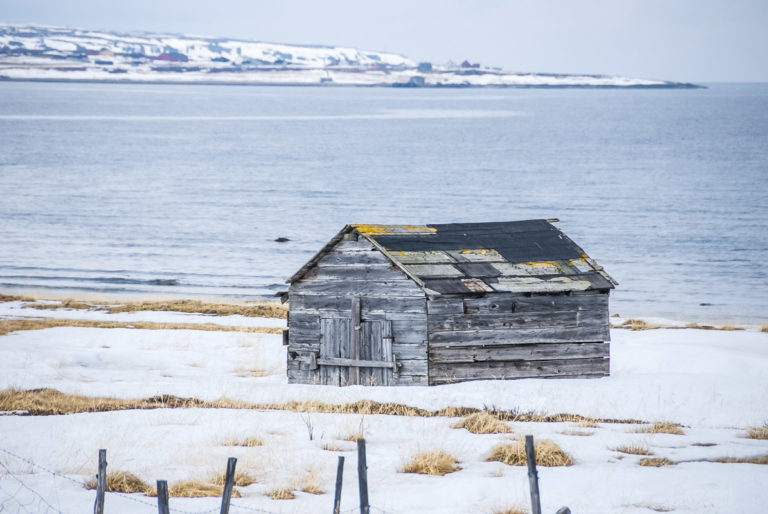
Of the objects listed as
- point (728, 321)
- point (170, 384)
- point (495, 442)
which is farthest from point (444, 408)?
point (728, 321)

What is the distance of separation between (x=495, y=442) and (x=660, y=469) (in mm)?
2524

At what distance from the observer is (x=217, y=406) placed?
17078 millimetres

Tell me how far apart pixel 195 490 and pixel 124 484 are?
91cm

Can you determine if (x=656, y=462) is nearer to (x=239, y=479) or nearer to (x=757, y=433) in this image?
(x=757, y=433)

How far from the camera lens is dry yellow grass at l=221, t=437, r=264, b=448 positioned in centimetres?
1370

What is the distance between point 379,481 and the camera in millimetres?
12031

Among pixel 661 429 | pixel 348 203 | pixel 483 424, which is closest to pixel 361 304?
pixel 483 424

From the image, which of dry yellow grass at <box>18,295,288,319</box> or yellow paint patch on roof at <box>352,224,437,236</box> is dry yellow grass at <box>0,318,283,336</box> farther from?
yellow paint patch on roof at <box>352,224,437,236</box>

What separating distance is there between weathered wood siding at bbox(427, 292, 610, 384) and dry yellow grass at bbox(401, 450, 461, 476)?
7293 millimetres

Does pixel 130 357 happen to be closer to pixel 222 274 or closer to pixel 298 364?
pixel 298 364

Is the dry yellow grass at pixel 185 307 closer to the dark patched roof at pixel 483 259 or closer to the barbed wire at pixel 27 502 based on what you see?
the dark patched roof at pixel 483 259

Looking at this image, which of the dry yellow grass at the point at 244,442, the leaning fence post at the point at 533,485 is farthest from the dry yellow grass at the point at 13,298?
the leaning fence post at the point at 533,485

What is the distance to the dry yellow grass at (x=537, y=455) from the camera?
42.1 feet

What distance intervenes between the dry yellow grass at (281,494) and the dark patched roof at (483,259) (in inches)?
347
